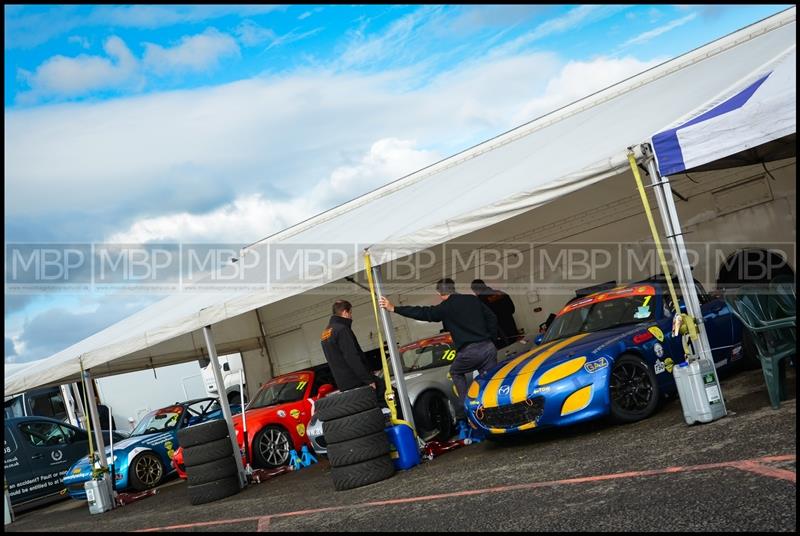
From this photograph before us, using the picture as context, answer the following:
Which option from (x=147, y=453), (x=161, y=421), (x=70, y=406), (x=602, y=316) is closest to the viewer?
(x=602, y=316)

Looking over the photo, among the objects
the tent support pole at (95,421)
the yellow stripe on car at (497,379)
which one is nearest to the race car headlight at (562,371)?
the yellow stripe on car at (497,379)

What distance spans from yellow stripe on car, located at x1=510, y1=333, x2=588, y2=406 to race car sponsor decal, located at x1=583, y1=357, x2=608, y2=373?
1.91 feet

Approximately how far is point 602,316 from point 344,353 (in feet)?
9.47

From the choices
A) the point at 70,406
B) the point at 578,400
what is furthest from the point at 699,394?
the point at 70,406

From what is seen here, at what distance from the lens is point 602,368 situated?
7.91 metres

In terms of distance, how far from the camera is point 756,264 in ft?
37.4

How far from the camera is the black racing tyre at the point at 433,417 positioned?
10359 millimetres

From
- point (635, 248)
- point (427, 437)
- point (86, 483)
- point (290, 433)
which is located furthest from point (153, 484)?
point (635, 248)

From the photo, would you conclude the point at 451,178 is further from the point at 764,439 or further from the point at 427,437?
the point at 764,439

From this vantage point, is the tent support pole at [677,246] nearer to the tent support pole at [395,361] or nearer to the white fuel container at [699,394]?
the white fuel container at [699,394]

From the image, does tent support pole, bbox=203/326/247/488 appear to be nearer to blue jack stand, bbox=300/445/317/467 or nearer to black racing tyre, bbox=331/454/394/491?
blue jack stand, bbox=300/445/317/467

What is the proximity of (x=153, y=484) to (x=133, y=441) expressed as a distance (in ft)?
2.64

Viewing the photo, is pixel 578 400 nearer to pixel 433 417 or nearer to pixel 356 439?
pixel 356 439

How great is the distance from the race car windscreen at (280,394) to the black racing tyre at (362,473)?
429 cm
